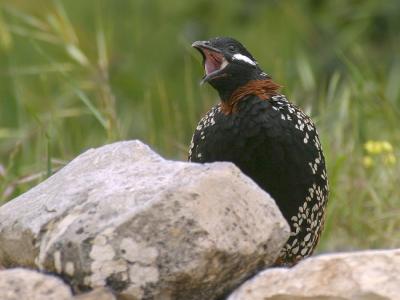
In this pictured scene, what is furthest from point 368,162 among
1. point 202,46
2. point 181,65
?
point 181,65

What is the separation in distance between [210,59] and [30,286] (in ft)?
5.44

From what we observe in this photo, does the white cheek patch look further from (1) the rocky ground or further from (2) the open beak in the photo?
(1) the rocky ground

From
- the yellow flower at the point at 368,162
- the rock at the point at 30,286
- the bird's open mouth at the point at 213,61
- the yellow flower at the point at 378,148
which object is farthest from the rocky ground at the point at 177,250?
the yellow flower at the point at 368,162

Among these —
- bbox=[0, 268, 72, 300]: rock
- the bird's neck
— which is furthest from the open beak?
bbox=[0, 268, 72, 300]: rock

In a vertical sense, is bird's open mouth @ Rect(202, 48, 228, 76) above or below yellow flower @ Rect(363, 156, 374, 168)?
above

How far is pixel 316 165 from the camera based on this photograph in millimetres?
4863

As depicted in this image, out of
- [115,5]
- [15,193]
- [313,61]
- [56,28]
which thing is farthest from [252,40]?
[15,193]

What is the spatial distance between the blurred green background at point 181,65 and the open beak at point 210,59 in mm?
1337

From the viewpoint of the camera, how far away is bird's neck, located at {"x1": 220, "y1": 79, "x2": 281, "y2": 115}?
482 cm

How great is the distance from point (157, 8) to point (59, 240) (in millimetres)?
6344

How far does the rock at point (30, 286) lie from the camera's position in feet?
11.3

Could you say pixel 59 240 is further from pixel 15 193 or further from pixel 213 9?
pixel 213 9

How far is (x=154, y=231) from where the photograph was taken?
11.5 ft

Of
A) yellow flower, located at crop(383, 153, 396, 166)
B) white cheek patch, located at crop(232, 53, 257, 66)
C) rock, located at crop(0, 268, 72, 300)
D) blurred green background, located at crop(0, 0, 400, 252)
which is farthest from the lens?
blurred green background, located at crop(0, 0, 400, 252)
